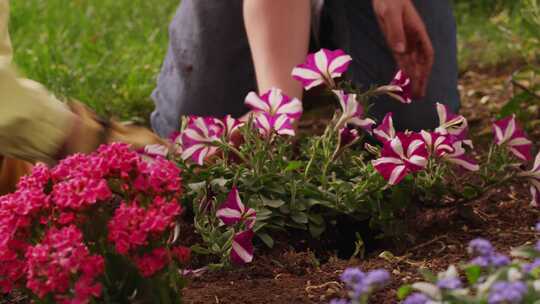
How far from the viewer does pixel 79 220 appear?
1408 mm

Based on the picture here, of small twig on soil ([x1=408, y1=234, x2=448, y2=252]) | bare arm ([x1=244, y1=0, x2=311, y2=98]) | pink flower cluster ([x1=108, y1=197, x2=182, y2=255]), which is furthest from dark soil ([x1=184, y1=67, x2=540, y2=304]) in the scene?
bare arm ([x1=244, y1=0, x2=311, y2=98])

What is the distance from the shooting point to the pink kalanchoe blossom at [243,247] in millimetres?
1814

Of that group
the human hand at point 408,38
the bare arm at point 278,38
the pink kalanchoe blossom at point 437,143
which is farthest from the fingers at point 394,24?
the pink kalanchoe blossom at point 437,143

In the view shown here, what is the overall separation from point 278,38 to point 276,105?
464mm

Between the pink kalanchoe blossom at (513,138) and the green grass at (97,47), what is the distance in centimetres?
155

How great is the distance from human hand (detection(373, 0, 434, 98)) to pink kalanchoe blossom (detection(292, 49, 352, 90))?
0.33 meters

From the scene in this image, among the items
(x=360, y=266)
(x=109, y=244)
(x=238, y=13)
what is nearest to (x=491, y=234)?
(x=360, y=266)

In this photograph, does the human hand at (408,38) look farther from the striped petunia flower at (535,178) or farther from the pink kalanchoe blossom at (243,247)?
the pink kalanchoe blossom at (243,247)

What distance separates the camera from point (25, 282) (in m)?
1.48

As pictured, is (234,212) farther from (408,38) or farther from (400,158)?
(408,38)

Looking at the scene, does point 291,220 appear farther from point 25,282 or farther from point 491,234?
point 25,282

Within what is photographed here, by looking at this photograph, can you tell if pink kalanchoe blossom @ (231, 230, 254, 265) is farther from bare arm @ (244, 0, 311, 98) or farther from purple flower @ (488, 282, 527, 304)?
purple flower @ (488, 282, 527, 304)

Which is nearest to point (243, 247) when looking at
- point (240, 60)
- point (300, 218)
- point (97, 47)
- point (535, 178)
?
point (300, 218)

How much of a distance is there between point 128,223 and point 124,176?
9 centimetres
